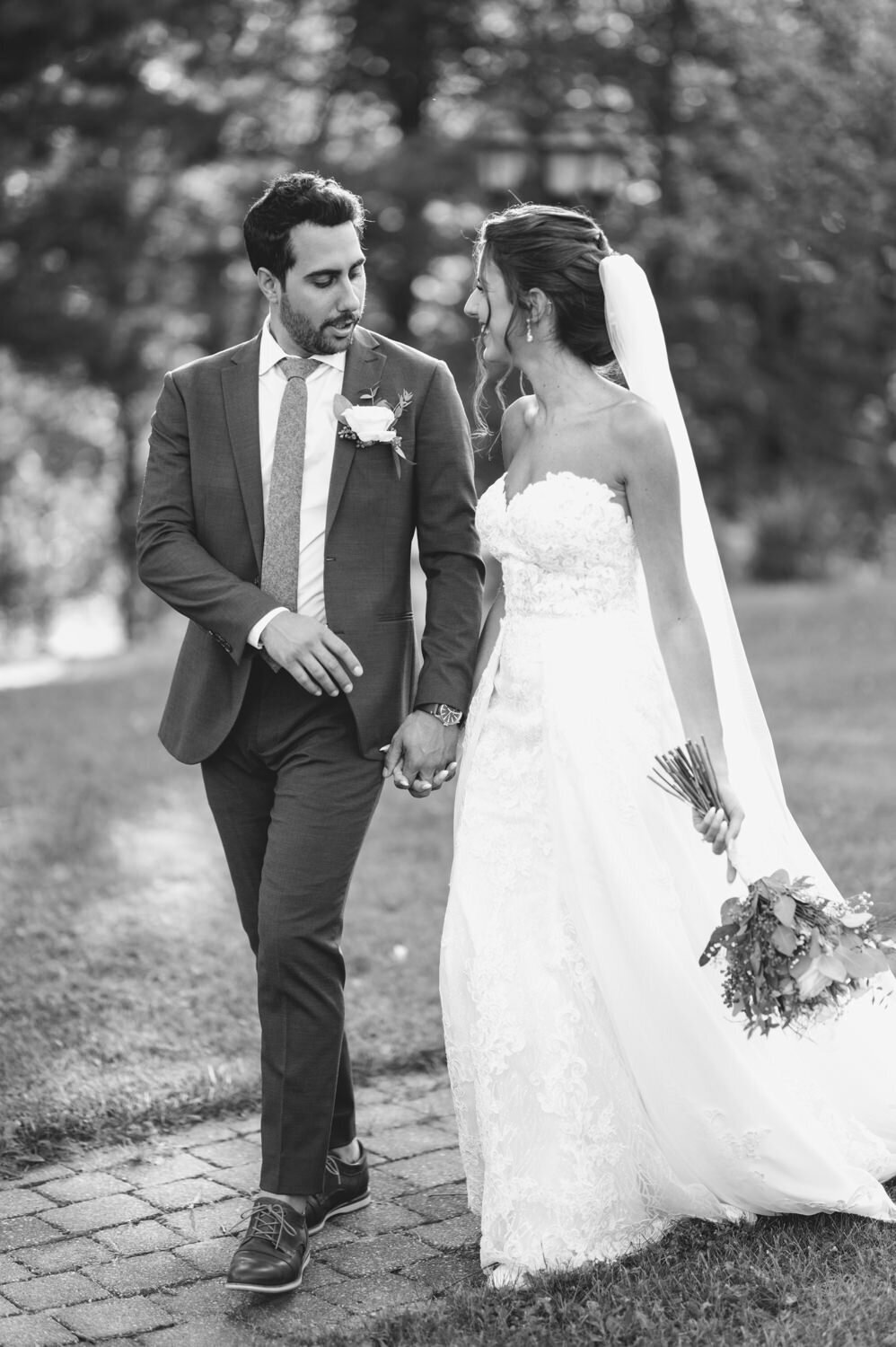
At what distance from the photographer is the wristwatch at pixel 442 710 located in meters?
3.85

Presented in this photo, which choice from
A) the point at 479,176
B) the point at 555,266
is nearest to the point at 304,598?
the point at 555,266

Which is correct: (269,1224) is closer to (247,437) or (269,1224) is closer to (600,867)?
(600,867)

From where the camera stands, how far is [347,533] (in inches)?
150

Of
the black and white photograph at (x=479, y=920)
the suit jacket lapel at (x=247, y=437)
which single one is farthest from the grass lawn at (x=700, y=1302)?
the suit jacket lapel at (x=247, y=437)

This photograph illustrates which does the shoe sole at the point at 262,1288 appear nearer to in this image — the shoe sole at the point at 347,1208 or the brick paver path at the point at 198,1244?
the brick paver path at the point at 198,1244

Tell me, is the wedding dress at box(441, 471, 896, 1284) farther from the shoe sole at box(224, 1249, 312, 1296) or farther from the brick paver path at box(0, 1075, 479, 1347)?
the shoe sole at box(224, 1249, 312, 1296)

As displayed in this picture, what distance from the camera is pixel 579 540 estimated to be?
12.4 ft

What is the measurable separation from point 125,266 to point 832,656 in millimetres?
8626

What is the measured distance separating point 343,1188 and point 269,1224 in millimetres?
440

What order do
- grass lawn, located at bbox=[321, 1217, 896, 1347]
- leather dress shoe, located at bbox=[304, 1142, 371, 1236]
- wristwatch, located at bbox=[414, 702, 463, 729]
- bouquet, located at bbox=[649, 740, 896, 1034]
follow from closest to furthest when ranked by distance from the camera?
1. grass lawn, located at bbox=[321, 1217, 896, 1347]
2. bouquet, located at bbox=[649, 740, 896, 1034]
3. wristwatch, located at bbox=[414, 702, 463, 729]
4. leather dress shoe, located at bbox=[304, 1142, 371, 1236]

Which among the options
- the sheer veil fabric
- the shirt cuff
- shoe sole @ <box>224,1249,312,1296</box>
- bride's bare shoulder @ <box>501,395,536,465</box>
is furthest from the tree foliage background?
shoe sole @ <box>224,1249,312,1296</box>

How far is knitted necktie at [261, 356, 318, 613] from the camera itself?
3.81 metres

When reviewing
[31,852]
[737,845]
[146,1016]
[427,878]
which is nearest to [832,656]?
[427,878]

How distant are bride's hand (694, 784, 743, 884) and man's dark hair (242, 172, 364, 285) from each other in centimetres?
161
